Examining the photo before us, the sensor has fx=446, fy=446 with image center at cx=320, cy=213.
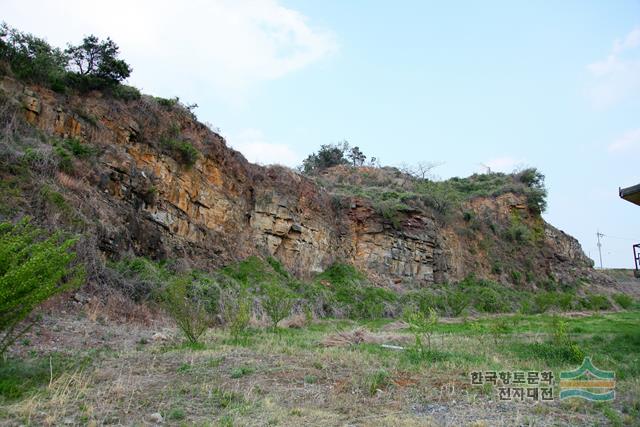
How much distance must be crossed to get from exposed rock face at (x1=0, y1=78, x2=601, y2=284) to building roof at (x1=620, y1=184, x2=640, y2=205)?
13486 mm

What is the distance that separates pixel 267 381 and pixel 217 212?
45.2 ft

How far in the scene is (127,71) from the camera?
671 inches

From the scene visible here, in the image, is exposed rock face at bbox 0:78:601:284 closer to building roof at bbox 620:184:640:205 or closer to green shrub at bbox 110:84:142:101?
green shrub at bbox 110:84:142:101

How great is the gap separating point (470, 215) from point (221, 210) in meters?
20.5

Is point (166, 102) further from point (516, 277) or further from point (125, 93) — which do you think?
point (516, 277)

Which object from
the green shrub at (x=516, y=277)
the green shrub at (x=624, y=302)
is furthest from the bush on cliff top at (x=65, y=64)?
the green shrub at (x=624, y=302)

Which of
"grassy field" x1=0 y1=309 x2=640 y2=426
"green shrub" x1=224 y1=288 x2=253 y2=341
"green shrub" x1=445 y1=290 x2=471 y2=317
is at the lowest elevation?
"grassy field" x1=0 y1=309 x2=640 y2=426

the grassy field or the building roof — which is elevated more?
the building roof

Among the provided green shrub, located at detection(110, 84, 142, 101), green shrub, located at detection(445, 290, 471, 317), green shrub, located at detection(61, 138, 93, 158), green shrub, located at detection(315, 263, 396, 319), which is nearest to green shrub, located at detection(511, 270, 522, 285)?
green shrub, located at detection(445, 290, 471, 317)

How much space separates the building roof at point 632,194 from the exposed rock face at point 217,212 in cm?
1349

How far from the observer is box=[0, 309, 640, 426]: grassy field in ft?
16.3

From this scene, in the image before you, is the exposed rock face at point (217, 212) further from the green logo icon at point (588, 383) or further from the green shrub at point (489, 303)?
the green logo icon at point (588, 383)

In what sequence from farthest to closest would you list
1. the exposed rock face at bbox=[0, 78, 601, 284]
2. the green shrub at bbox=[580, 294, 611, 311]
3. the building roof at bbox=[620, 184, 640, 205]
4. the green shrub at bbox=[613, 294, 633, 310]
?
the green shrub at bbox=[613, 294, 633, 310], the green shrub at bbox=[580, 294, 611, 311], the exposed rock face at bbox=[0, 78, 601, 284], the building roof at bbox=[620, 184, 640, 205]

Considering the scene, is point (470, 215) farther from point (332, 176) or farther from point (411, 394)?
point (411, 394)
